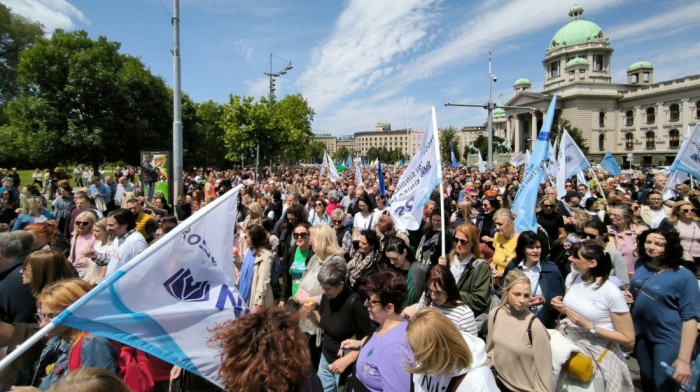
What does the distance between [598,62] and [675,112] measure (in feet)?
87.7

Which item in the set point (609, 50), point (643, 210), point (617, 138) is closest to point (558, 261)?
point (643, 210)

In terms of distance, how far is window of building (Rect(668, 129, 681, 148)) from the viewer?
208 ft

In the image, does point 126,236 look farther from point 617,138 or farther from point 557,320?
point 617,138

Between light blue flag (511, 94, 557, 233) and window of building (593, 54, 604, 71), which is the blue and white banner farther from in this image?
window of building (593, 54, 604, 71)

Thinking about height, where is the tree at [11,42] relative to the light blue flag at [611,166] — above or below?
above

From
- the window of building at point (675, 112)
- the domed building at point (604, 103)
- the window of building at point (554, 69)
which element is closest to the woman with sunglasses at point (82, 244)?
the domed building at point (604, 103)

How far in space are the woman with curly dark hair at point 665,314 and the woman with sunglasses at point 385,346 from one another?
2.25 metres

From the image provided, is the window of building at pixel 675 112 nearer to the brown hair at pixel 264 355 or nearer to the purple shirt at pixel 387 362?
the purple shirt at pixel 387 362

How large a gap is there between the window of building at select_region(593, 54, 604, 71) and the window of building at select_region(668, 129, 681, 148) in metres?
26.8

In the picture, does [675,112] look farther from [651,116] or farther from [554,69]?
[554,69]

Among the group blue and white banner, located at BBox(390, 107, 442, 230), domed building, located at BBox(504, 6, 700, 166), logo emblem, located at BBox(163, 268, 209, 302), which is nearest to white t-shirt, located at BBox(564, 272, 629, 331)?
blue and white banner, located at BBox(390, 107, 442, 230)

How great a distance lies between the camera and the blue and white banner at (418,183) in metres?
4.95

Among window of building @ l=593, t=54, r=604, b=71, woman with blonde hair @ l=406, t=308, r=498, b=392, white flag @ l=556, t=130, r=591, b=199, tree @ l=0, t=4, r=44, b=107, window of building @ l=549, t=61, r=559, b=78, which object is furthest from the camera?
window of building @ l=549, t=61, r=559, b=78

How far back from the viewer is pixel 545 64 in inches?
3669
